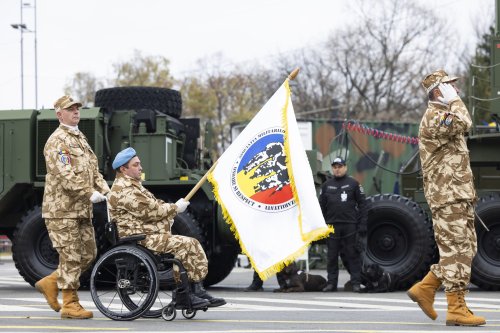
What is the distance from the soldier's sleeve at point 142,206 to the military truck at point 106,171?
214 inches

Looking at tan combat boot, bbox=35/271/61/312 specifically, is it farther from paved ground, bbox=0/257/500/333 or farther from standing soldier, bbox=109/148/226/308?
standing soldier, bbox=109/148/226/308

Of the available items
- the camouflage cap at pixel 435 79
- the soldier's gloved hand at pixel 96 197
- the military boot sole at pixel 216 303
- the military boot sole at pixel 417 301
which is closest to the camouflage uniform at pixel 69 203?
the soldier's gloved hand at pixel 96 197

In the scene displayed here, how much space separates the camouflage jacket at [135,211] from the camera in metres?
11.1

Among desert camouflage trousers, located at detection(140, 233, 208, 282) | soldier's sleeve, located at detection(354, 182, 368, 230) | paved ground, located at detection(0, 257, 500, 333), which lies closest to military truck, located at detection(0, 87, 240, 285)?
paved ground, located at detection(0, 257, 500, 333)

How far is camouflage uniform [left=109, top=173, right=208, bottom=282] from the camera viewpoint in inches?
431

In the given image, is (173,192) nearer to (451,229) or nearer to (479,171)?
(479,171)

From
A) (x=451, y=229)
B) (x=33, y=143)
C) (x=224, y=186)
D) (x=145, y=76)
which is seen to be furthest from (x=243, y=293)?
(x=145, y=76)

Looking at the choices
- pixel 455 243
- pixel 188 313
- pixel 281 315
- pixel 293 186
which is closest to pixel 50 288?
pixel 188 313

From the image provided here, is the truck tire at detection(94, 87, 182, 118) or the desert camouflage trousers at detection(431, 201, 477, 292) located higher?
the truck tire at detection(94, 87, 182, 118)

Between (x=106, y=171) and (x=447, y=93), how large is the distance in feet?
25.7

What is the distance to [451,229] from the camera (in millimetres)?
10445

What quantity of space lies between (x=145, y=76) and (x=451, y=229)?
56.9 m

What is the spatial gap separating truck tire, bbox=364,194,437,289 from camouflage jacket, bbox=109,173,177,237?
21.0 ft

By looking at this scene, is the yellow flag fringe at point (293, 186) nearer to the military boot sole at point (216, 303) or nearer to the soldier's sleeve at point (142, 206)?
the military boot sole at point (216, 303)
